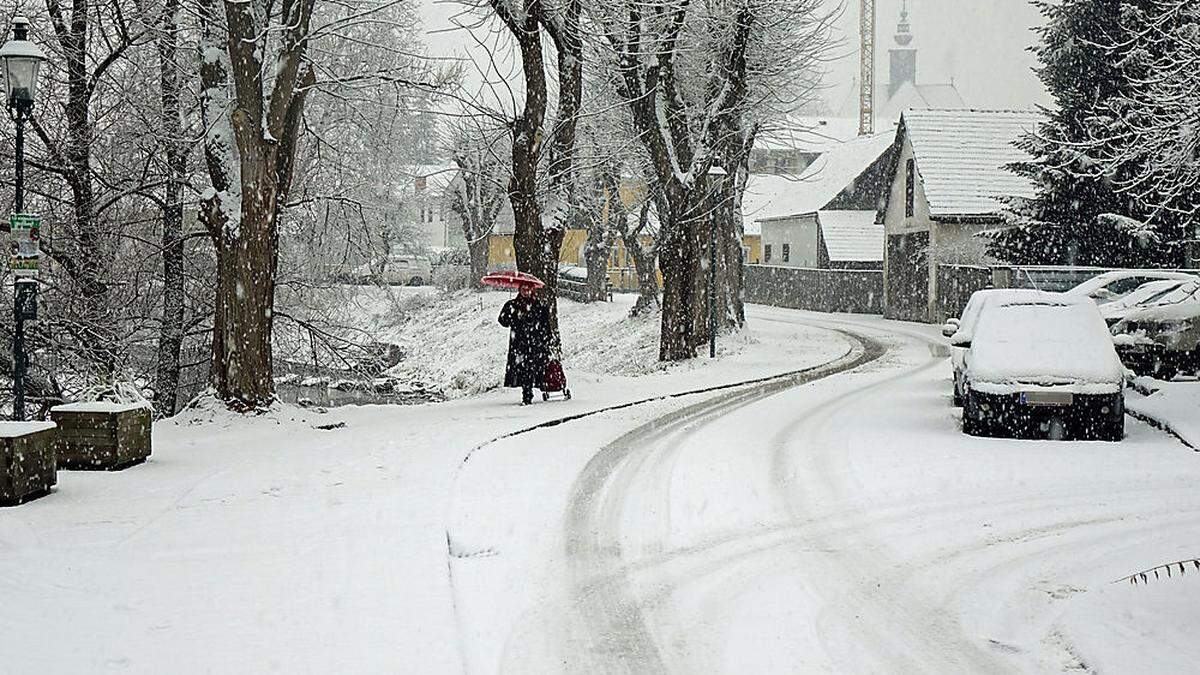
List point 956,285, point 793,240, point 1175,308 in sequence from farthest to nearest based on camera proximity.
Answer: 1. point 793,240
2. point 956,285
3. point 1175,308

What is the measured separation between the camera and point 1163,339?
18.8m

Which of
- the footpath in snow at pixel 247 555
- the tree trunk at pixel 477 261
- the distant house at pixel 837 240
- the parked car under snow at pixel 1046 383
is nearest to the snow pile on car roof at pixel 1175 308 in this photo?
the parked car under snow at pixel 1046 383

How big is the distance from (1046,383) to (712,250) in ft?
36.4

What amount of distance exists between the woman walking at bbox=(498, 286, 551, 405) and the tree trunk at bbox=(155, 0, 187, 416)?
506 cm

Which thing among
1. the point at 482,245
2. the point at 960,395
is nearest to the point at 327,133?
the point at 960,395

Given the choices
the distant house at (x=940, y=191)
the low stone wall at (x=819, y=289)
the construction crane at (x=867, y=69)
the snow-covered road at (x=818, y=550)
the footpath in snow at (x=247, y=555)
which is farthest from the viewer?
the construction crane at (x=867, y=69)

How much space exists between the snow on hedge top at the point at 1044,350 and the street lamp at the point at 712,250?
9344mm

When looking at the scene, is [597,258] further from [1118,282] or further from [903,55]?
[903,55]

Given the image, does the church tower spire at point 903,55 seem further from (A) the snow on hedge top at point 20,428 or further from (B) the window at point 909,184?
(A) the snow on hedge top at point 20,428

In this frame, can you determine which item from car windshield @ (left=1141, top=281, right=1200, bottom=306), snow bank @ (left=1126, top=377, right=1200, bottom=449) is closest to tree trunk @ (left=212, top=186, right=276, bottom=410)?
snow bank @ (left=1126, top=377, right=1200, bottom=449)

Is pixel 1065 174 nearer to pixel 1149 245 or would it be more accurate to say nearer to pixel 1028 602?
pixel 1149 245

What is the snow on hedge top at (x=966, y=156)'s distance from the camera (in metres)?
37.3

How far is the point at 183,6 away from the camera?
50.2 feet

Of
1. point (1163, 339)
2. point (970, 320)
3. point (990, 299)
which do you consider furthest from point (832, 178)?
point (990, 299)
